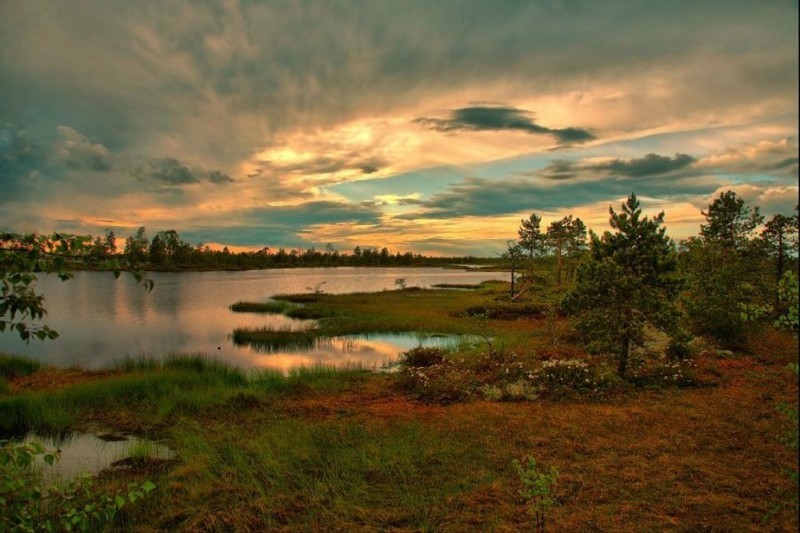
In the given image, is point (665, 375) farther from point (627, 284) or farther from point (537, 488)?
point (537, 488)

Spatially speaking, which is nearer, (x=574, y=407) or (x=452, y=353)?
(x=574, y=407)

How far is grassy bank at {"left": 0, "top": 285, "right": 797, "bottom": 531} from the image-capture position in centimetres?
720

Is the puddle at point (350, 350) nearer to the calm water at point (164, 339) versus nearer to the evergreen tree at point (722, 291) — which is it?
the calm water at point (164, 339)

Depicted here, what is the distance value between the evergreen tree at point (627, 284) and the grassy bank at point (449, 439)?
1309mm

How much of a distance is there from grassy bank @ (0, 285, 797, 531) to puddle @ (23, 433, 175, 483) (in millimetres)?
556

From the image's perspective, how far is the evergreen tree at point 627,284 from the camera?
1404cm

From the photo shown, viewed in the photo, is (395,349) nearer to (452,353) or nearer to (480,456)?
(452,353)

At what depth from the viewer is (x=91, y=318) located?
130ft

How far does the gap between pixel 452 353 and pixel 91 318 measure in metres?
33.7

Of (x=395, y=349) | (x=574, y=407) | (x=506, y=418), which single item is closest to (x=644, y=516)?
(x=506, y=418)

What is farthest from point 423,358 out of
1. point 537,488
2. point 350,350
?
point 537,488

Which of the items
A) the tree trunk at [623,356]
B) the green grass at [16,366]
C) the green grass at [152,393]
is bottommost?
the green grass at [16,366]

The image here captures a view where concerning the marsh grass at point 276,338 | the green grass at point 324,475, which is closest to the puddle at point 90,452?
the green grass at point 324,475

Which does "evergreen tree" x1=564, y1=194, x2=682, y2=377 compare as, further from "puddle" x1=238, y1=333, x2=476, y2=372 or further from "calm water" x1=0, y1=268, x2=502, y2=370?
"calm water" x1=0, y1=268, x2=502, y2=370
